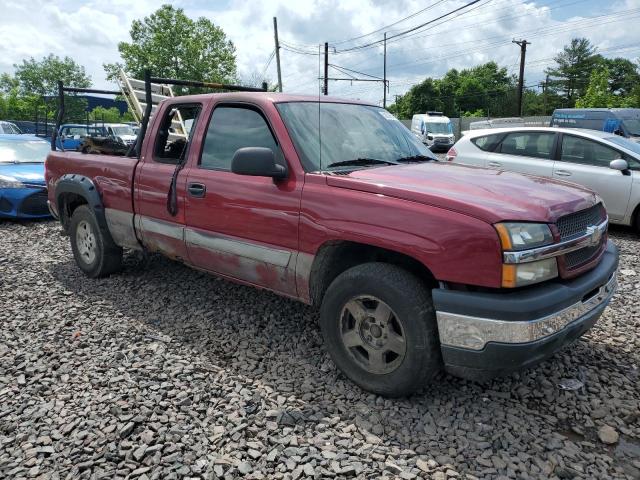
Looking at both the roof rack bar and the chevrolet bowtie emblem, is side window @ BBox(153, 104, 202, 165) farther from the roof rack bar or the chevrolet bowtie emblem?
the chevrolet bowtie emblem

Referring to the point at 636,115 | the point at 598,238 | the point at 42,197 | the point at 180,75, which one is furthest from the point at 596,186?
the point at 180,75

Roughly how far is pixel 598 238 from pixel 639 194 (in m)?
4.90

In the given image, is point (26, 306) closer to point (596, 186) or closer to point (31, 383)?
point (31, 383)

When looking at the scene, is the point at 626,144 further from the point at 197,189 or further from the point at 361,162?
the point at 197,189

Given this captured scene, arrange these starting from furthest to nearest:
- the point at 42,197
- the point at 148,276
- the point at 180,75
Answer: the point at 180,75
the point at 42,197
the point at 148,276

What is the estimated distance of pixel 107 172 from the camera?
4.78 metres

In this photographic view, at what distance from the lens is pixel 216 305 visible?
4.57 meters

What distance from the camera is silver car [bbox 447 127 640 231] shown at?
7.20 meters

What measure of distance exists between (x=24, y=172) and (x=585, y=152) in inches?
361

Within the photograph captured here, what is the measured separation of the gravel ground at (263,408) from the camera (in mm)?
2504

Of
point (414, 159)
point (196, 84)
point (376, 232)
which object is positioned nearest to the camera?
point (376, 232)

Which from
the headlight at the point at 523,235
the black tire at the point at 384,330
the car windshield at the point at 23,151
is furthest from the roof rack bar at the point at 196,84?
the car windshield at the point at 23,151

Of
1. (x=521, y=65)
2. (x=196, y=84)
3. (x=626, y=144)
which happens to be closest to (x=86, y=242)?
(x=196, y=84)

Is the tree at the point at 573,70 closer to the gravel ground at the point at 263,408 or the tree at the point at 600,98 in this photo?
the tree at the point at 600,98
